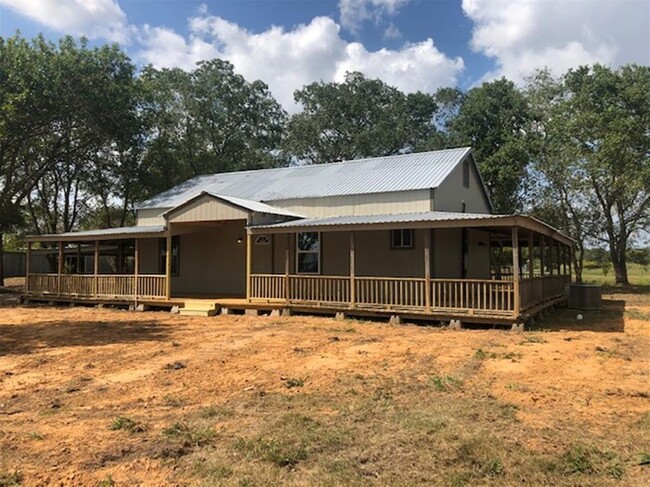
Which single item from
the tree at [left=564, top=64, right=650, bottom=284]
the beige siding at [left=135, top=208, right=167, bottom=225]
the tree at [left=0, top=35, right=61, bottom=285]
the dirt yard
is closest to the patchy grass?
the dirt yard

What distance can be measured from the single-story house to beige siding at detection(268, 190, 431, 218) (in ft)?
0.12

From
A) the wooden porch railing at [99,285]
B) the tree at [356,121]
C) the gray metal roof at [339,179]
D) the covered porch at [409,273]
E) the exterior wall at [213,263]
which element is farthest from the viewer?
the tree at [356,121]

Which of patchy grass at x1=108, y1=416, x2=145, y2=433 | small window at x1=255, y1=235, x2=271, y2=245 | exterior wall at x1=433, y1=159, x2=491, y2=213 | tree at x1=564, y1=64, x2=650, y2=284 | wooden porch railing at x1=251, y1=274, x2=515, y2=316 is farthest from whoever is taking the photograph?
tree at x1=564, y1=64, x2=650, y2=284

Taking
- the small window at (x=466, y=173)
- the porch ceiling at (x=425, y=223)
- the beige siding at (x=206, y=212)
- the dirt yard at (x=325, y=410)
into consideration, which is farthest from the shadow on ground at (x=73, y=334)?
the small window at (x=466, y=173)

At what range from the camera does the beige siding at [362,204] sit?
15.6 meters

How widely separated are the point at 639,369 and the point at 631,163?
20.3 m

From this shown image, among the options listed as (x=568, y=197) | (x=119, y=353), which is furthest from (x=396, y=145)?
(x=119, y=353)

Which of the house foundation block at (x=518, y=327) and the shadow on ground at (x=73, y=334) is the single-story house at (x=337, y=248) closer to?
the house foundation block at (x=518, y=327)

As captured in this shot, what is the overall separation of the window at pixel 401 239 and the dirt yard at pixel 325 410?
15.5 ft

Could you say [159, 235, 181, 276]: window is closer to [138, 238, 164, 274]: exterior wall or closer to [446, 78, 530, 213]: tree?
[138, 238, 164, 274]: exterior wall

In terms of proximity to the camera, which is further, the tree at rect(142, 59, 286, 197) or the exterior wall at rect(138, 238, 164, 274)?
the tree at rect(142, 59, 286, 197)

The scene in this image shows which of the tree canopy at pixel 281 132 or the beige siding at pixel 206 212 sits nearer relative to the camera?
the beige siding at pixel 206 212

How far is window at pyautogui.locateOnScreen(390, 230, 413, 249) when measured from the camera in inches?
589

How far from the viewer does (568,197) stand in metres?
28.5
